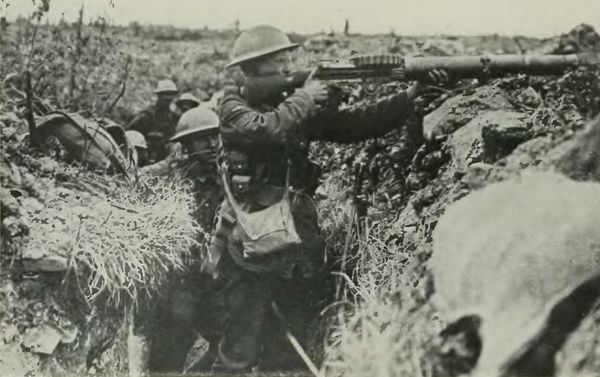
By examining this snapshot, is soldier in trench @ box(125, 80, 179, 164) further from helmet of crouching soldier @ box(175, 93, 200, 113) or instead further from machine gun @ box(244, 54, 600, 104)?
machine gun @ box(244, 54, 600, 104)

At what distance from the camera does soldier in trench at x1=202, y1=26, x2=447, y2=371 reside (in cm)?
438

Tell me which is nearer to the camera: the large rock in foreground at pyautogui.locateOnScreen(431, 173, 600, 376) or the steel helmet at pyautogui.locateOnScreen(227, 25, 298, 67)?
the large rock in foreground at pyautogui.locateOnScreen(431, 173, 600, 376)

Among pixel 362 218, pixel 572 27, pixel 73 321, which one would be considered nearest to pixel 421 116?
pixel 362 218

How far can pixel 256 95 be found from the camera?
4402 mm

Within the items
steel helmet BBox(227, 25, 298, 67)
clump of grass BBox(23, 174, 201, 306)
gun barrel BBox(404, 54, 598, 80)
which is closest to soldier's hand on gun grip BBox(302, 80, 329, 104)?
steel helmet BBox(227, 25, 298, 67)

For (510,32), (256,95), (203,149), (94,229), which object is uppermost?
(510,32)

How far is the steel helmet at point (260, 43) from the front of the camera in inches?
172

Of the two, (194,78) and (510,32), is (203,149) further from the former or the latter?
(510,32)

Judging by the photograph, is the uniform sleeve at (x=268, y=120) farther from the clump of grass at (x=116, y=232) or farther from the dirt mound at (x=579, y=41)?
the dirt mound at (x=579, y=41)

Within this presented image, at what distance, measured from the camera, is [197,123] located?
4465 mm

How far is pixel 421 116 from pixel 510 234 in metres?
0.79

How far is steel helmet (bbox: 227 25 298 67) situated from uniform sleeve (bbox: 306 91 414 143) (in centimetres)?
44

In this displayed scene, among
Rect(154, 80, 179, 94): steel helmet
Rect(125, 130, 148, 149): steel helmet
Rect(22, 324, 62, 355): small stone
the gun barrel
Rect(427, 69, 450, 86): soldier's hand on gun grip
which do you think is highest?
the gun barrel

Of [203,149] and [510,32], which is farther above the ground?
[510,32]
